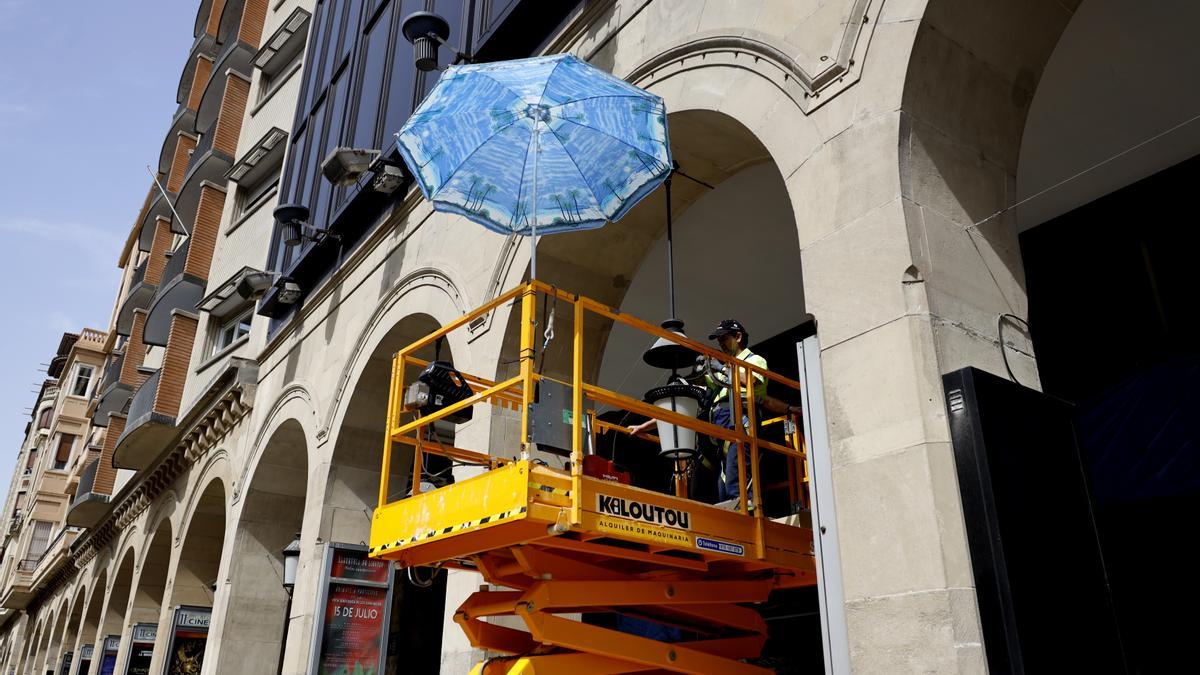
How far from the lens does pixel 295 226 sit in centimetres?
1594

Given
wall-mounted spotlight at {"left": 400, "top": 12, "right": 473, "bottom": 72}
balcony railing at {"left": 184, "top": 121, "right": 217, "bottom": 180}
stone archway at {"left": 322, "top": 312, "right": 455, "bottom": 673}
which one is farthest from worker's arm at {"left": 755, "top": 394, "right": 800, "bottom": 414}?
balcony railing at {"left": 184, "top": 121, "right": 217, "bottom": 180}

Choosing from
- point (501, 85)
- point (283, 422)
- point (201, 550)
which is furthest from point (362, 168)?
point (201, 550)

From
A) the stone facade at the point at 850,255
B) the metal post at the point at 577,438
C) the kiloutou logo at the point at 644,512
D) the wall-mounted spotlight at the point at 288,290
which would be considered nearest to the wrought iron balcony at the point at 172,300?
the wall-mounted spotlight at the point at 288,290

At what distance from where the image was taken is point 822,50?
20.5 ft

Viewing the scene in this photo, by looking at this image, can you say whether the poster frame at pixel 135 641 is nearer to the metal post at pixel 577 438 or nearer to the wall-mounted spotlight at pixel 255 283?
the wall-mounted spotlight at pixel 255 283

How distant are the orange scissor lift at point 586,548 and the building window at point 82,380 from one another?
220 ft

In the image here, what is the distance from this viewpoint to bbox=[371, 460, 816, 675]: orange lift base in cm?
525

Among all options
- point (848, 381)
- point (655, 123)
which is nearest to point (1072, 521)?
point (848, 381)

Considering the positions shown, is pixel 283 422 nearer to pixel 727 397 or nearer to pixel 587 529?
pixel 727 397

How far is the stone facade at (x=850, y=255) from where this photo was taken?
4.78 m

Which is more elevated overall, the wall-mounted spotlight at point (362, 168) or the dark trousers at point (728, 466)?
the wall-mounted spotlight at point (362, 168)

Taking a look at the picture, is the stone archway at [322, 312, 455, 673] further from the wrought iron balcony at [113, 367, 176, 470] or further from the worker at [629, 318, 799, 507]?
the wrought iron balcony at [113, 367, 176, 470]

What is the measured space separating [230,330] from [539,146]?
20.0 metres

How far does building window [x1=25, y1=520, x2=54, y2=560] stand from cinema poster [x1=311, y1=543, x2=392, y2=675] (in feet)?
181
